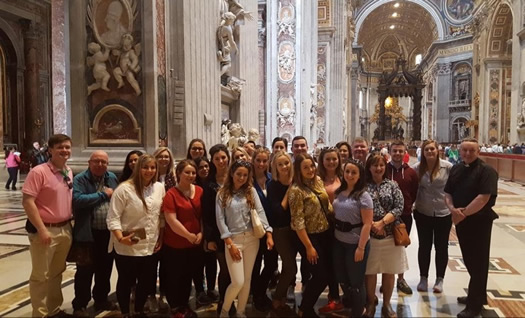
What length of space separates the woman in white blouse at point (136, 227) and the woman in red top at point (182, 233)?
0.44 feet

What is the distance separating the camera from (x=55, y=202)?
352 centimetres

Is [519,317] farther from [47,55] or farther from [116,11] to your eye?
[47,55]

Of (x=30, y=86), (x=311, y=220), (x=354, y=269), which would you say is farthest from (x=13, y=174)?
(x=354, y=269)

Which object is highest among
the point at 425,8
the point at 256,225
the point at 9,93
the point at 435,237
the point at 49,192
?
the point at 425,8

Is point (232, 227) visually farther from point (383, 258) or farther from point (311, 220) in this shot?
point (383, 258)

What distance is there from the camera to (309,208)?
3598mm

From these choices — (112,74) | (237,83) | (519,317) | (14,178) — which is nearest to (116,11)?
(112,74)

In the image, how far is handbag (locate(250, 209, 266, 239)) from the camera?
359 cm

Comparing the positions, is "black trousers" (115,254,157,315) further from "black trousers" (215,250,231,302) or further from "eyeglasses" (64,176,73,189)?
"eyeglasses" (64,176,73,189)

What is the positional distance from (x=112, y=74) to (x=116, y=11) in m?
0.95

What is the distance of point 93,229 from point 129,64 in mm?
3340

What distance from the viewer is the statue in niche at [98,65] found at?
6.37m

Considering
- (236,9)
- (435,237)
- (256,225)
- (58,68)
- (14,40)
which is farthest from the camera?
(14,40)

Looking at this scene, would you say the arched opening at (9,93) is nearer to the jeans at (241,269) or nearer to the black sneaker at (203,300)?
the black sneaker at (203,300)
